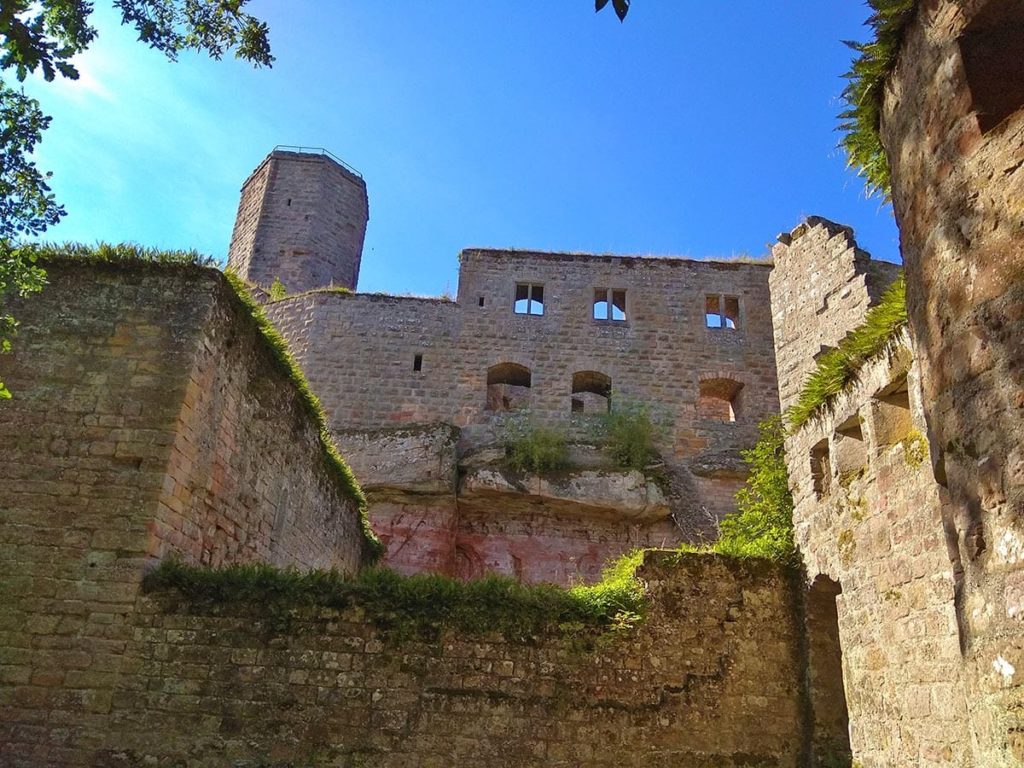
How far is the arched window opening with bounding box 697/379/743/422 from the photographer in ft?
71.3

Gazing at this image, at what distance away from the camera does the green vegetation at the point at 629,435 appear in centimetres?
1958

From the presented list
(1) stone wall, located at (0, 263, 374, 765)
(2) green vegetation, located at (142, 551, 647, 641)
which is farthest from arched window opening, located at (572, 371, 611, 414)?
(1) stone wall, located at (0, 263, 374, 765)

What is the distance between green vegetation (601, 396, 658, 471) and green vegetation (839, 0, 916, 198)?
14.8m

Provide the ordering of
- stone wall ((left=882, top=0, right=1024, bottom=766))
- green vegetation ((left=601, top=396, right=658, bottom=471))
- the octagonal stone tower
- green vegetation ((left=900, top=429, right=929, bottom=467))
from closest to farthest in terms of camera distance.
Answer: stone wall ((left=882, top=0, right=1024, bottom=766)) → green vegetation ((left=900, top=429, right=929, bottom=467)) → green vegetation ((left=601, top=396, right=658, bottom=471)) → the octagonal stone tower

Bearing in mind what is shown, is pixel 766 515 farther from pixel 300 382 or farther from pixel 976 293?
pixel 976 293

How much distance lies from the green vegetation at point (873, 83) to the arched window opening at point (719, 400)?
16851mm

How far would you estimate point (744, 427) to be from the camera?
2112cm

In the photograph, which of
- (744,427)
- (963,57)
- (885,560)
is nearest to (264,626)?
(885,560)

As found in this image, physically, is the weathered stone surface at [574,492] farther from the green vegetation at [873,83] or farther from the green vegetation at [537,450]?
the green vegetation at [873,83]

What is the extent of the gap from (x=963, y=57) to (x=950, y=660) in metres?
4.52

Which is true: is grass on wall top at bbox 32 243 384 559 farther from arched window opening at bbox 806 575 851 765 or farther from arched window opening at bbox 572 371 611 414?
arched window opening at bbox 572 371 611 414

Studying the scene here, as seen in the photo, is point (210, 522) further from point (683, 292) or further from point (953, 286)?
point (683, 292)

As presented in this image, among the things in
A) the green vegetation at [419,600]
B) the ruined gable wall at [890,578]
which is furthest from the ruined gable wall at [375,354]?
the ruined gable wall at [890,578]

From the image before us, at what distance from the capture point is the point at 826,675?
7.80 metres
